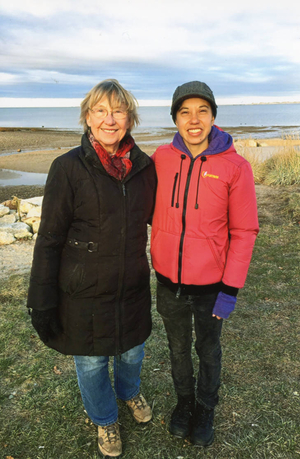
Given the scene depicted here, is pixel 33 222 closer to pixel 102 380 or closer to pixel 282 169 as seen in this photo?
pixel 102 380

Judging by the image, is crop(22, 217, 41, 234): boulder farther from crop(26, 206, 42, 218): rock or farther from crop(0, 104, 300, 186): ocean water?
crop(0, 104, 300, 186): ocean water

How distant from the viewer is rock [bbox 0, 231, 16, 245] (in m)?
6.56

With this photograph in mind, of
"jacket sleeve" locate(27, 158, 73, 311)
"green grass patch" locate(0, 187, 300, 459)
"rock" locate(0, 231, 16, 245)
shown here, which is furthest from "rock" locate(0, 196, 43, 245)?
"jacket sleeve" locate(27, 158, 73, 311)

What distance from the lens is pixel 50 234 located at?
208cm

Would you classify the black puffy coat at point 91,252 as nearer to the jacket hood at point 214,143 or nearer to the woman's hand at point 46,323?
the woman's hand at point 46,323

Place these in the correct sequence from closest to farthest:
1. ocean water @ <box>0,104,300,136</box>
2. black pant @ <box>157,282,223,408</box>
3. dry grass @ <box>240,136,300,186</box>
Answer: black pant @ <box>157,282,223,408</box>
dry grass @ <box>240,136,300,186</box>
ocean water @ <box>0,104,300,136</box>

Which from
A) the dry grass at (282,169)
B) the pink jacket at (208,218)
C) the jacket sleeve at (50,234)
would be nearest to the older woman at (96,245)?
the jacket sleeve at (50,234)

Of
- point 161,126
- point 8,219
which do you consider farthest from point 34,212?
point 161,126

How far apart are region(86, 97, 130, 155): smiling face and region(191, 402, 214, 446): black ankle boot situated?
1.80 m

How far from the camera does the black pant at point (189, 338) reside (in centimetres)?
237

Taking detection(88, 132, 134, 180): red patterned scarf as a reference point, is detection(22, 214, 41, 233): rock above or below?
below

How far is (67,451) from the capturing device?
8.25 feet

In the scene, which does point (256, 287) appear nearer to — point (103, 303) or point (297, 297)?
point (297, 297)

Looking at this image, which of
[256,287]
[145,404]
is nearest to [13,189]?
[256,287]
